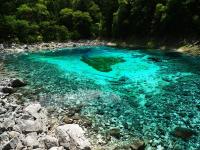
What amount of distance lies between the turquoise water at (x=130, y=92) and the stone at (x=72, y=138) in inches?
92.7

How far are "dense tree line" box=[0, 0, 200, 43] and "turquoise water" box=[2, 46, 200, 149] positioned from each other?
1492 cm

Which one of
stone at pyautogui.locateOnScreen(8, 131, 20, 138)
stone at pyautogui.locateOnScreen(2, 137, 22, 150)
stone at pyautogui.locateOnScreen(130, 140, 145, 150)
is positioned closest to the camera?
stone at pyautogui.locateOnScreen(2, 137, 22, 150)

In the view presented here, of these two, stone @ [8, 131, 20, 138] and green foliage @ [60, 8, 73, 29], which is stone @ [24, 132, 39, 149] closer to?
stone @ [8, 131, 20, 138]

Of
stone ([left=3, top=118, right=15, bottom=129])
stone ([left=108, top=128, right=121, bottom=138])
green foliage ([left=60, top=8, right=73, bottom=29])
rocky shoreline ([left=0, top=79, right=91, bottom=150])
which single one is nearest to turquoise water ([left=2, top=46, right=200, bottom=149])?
stone ([left=108, top=128, right=121, bottom=138])

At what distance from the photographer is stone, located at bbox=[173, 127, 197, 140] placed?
19906 millimetres

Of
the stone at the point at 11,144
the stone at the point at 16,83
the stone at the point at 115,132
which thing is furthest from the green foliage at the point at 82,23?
the stone at the point at 11,144

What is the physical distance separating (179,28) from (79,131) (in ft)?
167

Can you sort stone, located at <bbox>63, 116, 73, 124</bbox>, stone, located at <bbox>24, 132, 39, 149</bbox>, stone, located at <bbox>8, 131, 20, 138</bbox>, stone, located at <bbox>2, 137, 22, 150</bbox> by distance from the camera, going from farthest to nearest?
stone, located at <bbox>63, 116, 73, 124</bbox>
stone, located at <bbox>8, 131, 20, 138</bbox>
stone, located at <bbox>24, 132, 39, 149</bbox>
stone, located at <bbox>2, 137, 22, 150</bbox>

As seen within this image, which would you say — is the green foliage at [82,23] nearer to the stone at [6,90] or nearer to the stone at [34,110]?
the stone at [6,90]

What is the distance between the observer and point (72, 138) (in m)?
18.6

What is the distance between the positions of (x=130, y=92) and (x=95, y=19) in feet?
290

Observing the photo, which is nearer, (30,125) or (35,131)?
(35,131)

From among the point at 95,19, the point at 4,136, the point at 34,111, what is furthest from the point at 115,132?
the point at 95,19

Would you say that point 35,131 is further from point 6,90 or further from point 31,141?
point 6,90
